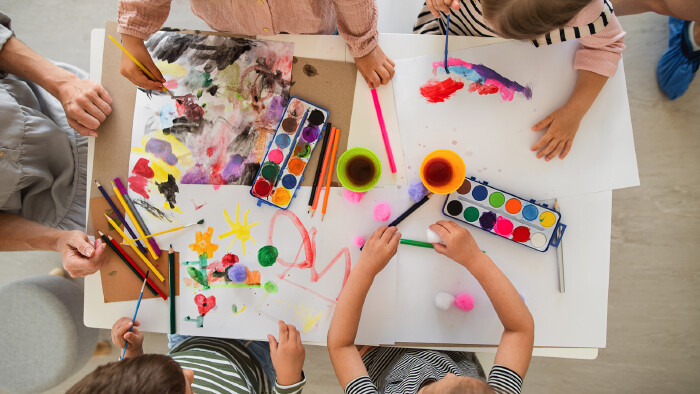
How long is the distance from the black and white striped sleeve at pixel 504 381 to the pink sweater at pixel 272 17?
70 centimetres

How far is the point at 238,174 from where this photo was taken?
0.90 m

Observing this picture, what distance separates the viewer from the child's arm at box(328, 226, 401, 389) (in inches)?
32.9

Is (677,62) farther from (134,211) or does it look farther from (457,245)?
(134,211)

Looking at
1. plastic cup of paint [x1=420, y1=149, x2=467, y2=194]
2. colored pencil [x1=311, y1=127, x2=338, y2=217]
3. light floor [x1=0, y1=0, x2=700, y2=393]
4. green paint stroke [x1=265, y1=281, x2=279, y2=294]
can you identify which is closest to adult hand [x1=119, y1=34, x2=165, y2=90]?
colored pencil [x1=311, y1=127, x2=338, y2=217]

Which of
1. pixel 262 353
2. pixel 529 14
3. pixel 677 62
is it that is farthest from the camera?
pixel 677 62

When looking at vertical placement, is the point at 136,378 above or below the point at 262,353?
above

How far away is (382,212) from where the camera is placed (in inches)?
34.7

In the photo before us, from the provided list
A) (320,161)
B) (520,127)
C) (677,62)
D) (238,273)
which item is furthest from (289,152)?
(677,62)

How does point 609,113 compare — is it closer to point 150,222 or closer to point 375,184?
point 375,184

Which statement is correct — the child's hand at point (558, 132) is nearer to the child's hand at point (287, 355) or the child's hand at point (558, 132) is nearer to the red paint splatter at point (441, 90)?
the red paint splatter at point (441, 90)

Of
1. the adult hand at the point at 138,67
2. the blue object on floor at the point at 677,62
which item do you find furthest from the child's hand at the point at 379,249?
the blue object on floor at the point at 677,62

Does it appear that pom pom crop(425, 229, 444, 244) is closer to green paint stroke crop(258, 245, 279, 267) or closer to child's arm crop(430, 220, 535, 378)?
child's arm crop(430, 220, 535, 378)

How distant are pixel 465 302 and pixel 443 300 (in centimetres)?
5

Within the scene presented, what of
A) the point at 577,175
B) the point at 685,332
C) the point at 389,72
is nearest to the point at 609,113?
the point at 577,175
